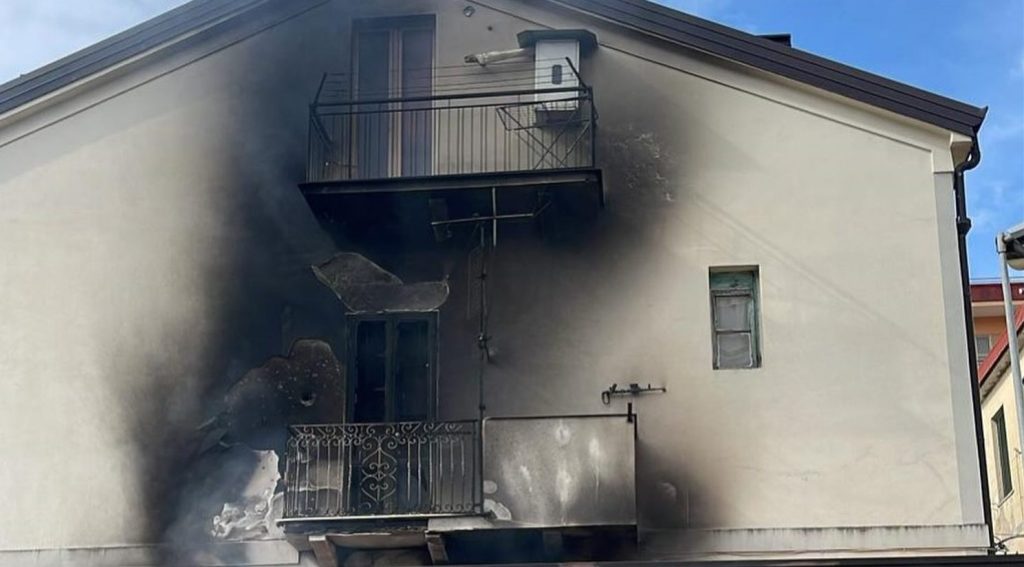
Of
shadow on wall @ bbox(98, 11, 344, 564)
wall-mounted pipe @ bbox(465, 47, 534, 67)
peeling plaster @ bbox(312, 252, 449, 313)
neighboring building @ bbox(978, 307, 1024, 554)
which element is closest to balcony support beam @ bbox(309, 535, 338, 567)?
shadow on wall @ bbox(98, 11, 344, 564)

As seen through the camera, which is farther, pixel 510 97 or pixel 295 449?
pixel 510 97

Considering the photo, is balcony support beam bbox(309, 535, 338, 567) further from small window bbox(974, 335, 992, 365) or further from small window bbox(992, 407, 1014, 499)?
small window bbox(974, 335, 992, 365)

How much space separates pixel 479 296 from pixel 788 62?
449 centimetres

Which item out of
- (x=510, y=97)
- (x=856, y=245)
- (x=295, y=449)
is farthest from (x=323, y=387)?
(x=856, y=245)

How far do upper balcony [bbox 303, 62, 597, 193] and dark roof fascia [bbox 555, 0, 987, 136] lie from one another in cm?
113

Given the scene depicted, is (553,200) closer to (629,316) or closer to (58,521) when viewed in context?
(629,316)

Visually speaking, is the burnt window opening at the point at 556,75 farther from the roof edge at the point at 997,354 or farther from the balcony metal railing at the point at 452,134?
the roof edge at the point at 997,354

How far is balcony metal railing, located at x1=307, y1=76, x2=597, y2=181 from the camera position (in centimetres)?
Answer: 1750

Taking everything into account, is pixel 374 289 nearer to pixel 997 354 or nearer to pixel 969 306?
pixel 969 306

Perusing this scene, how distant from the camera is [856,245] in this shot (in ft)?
55.2

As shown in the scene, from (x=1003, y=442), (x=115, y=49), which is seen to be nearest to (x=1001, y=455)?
(x=1003, y=442)

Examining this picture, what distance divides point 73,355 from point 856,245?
29.8 feet

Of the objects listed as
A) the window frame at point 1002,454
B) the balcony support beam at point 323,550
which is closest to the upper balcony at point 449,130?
the balcony support beam at point 323,550

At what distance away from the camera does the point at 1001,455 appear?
26859 mm
